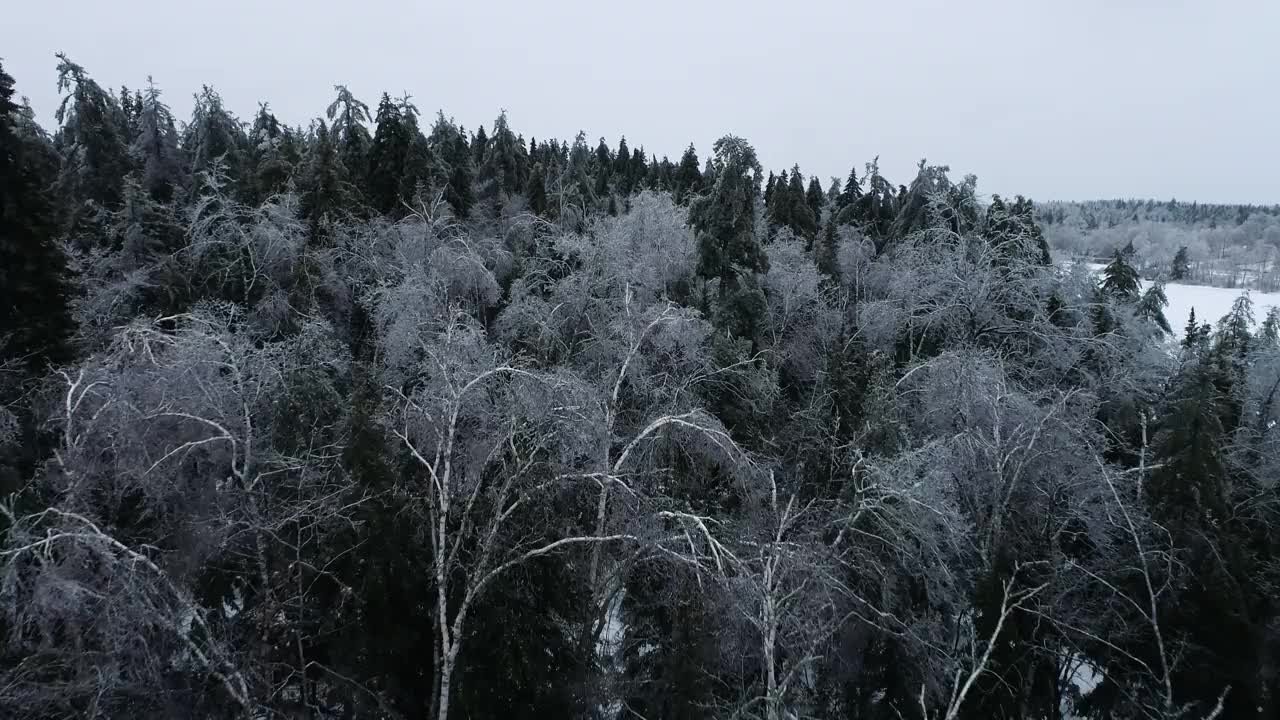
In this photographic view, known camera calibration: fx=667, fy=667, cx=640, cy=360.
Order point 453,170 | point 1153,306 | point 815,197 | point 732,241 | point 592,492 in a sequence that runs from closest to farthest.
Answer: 1. point 592,492
2. point 732,241
3. point 1153,306
4. point 453,170
5. point 815,197

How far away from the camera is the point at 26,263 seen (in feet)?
49.6

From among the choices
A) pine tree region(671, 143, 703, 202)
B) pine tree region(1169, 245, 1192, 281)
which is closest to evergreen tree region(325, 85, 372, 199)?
pine tree region(671, 143, 703, 202)

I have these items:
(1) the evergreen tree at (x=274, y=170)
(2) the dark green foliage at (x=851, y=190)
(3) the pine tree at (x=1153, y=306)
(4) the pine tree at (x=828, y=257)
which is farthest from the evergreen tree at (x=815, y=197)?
(1) the evergreen tree at (x=274, y=170)

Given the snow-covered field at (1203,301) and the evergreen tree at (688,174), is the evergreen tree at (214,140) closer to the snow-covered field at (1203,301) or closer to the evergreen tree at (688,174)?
the evergreen tree at (688,174)

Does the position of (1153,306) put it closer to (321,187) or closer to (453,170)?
(453,170)

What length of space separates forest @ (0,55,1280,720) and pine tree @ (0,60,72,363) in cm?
8

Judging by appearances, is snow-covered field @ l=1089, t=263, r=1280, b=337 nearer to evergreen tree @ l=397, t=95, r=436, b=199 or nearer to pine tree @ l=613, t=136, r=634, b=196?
pine tree @ l=613, t=136, r=634, b=196

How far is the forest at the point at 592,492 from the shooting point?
33.2 ft

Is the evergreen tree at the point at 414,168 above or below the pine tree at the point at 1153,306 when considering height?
above

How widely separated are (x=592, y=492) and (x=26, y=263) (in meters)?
14.0

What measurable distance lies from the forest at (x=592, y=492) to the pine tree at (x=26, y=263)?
3.1 inches

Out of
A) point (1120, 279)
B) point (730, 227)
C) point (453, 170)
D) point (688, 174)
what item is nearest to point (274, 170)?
point (453, 170)

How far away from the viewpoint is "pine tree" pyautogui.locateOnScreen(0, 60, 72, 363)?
14.7 m

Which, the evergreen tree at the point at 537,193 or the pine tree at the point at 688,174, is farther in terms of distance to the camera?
the pine tree at the point at 688,174
